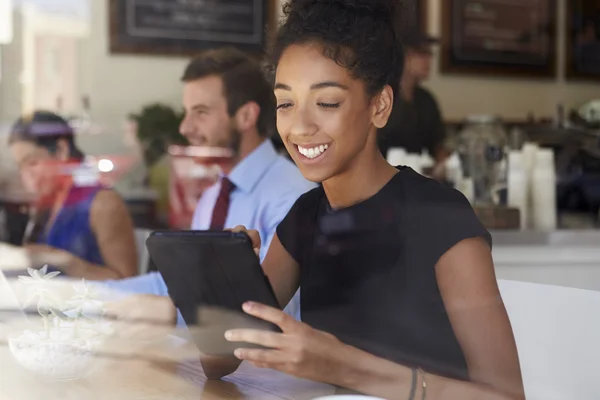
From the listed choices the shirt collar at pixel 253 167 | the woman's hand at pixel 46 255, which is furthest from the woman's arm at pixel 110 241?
the shirt collar at pixel 253 167

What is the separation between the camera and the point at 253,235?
4.02 ft

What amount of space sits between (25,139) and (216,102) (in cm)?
50

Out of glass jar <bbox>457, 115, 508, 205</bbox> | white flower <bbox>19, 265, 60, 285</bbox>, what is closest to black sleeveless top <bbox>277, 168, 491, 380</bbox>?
glass jar <bbox>457, 115, 508, 205</bbox>

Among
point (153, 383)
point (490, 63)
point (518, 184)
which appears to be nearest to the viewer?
point (153, 383)

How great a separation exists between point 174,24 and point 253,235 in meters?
0.54

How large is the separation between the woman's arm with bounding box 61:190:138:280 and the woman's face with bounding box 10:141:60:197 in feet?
0.36

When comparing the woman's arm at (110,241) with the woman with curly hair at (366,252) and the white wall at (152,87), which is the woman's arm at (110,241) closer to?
the white wall at (152,87)

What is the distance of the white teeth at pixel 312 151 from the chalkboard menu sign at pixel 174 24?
388mm

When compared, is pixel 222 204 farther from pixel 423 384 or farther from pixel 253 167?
pixel 423 384

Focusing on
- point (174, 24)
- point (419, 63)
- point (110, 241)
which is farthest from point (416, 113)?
point (110, 241)

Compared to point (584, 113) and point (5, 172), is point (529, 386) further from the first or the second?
point (5, 172)

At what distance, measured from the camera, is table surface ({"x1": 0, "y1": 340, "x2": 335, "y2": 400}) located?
3.71ft

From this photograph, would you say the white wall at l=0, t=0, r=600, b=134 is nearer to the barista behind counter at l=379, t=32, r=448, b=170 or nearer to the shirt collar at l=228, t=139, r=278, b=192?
the barista behind counter at l=379, t=32, r=448, b=170

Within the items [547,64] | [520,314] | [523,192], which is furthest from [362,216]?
[547,64]
